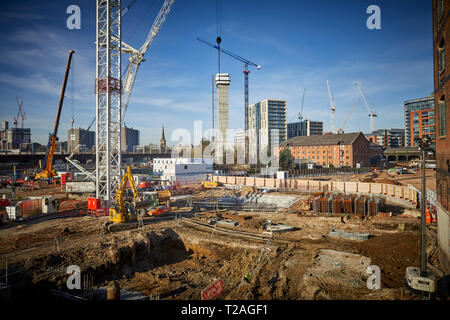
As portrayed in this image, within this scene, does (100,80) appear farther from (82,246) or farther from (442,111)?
(442,111)

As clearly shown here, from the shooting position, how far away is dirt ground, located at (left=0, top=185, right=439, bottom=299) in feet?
35.7

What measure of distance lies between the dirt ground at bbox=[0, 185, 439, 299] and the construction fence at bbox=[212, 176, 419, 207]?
739 cm

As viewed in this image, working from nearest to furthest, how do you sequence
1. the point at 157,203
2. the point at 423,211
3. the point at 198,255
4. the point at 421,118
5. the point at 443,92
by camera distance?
the point at 423,211 → the point at 443,92 → the point at 198,255 → the point at 157,203 → the point at 421,118

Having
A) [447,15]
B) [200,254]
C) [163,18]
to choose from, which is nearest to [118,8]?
[163,18]

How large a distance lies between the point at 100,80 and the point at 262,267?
2197 cm

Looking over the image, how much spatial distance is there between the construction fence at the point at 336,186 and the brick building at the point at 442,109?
16155 millimetres

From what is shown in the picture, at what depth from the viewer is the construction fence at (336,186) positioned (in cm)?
2555

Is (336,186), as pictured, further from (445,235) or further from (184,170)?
(184,170)

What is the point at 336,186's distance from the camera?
107 feet

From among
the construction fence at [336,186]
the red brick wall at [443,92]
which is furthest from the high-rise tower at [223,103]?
the red brick wall at [443,92]

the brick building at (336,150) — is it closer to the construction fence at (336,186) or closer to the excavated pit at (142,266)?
the construction fence at (336,186)

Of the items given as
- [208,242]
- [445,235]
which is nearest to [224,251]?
[208,242]

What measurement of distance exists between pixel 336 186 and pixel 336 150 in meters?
40.0

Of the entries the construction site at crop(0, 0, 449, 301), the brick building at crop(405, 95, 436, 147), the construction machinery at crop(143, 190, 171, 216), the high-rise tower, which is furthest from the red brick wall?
the high-rise tower
